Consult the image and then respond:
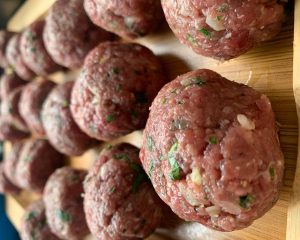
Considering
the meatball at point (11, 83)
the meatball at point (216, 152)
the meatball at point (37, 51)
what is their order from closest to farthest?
the meatball at point (216, 152)
the meatball at point (37, 51)
the meatball at point (11, 83)

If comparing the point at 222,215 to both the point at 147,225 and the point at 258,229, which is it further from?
the point at 147,225

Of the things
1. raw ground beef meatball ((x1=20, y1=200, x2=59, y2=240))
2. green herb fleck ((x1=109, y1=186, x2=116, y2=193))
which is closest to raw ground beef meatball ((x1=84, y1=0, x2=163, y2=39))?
green herb fleck ((x1=109, y1=186, x2=116, y2=193))

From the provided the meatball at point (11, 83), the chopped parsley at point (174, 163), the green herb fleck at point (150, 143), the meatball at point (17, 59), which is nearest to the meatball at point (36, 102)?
the meatball at point (17, 59)

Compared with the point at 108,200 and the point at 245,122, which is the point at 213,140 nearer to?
the point at 245,122

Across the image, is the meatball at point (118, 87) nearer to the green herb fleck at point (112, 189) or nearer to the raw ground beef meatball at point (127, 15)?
the raw ground beef meatball at point (127, 15)

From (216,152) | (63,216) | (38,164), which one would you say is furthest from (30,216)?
(216,152)

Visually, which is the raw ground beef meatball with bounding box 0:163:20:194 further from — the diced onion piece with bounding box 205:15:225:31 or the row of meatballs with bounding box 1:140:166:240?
the diced onion piece with bounding box 205:15:225:31
